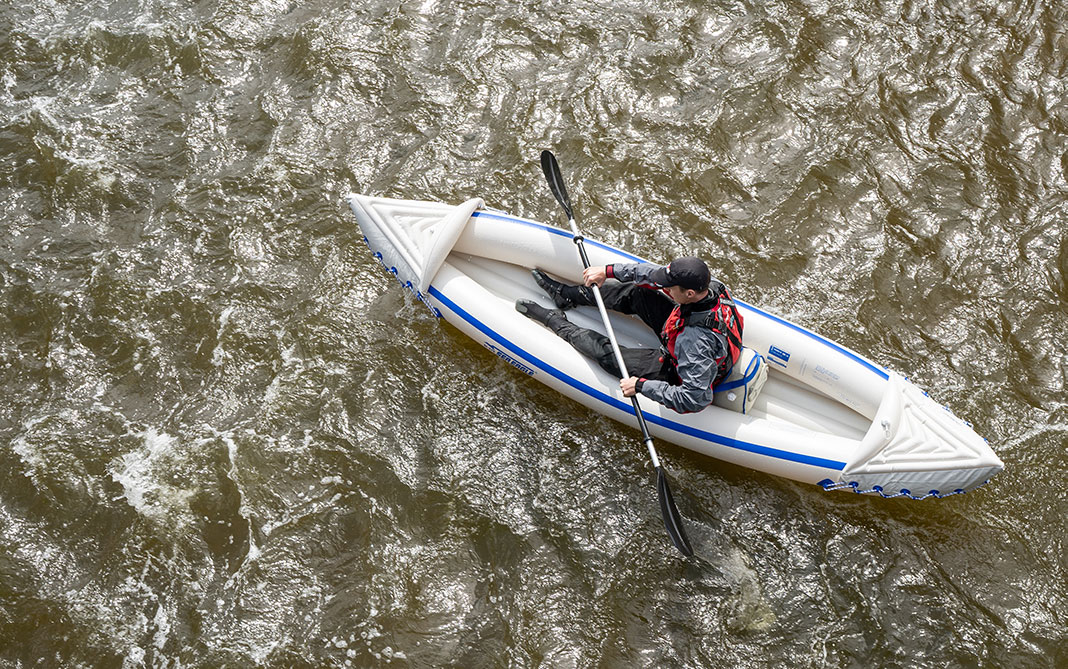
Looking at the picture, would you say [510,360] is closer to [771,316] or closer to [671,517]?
[671,517]

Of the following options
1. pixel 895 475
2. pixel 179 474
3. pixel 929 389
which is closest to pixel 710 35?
pixel 929 389

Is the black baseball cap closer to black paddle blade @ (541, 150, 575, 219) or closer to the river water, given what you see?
the river water

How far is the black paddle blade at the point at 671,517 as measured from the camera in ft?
14.8

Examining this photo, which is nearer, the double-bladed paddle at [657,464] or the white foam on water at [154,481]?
→ the double-bladed paddle at [657,464]

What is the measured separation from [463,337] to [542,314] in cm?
62

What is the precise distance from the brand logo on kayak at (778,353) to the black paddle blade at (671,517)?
98cm

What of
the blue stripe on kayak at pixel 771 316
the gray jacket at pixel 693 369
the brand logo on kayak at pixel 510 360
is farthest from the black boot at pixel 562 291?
the gray jacket at pixel 693 369

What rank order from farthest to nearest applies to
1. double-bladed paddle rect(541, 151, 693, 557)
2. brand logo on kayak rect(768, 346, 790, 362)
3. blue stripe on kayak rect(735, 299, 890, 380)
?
1. brand logo on kayak rect(768, 346, 790, 362)
2. blue stripe on kayak rect(735, 299, 890, 380)
3. double-bladed paddle rect(541, 151, 693, 557)

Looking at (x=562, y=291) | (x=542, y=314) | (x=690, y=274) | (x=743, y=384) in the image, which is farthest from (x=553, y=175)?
(x=743, y=384)

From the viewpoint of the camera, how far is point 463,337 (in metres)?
5.58

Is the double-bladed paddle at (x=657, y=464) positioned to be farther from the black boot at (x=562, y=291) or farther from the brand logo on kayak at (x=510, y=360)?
the brand logo on kayak at (x=510, y=360)

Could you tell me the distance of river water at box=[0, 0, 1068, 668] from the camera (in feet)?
14.9

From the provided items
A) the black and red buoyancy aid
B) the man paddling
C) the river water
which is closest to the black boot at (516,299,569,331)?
the man paddling

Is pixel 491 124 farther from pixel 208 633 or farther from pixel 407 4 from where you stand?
pixel 208 633
